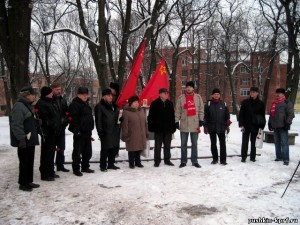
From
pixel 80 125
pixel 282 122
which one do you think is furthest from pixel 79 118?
pixel 282 122

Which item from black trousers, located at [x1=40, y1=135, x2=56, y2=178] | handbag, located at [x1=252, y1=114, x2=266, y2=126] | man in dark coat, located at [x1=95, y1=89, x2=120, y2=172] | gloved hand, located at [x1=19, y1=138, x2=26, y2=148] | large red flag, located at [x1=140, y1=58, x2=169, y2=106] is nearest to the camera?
gloved hand, located at [x1=19, y1=138, x2=26, y2=148]

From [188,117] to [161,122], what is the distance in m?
0.69

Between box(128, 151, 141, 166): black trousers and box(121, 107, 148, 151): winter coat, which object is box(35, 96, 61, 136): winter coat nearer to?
box(121, 107, 148, 151): winter coat

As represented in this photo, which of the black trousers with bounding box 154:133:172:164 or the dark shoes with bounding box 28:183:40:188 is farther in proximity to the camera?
the black trousers with bounding box 154:133:172:164

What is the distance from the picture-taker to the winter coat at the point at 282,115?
814cm

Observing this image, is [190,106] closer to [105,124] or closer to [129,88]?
[129,88]

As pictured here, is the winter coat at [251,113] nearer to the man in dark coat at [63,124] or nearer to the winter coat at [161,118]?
the winter coat at [161,118]

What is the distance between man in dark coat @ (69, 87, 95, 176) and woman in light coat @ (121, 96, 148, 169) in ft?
3.09

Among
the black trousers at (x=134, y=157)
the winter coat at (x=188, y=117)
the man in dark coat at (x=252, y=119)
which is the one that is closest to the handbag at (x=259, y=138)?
the man in dark coat at (x=252, y=119)

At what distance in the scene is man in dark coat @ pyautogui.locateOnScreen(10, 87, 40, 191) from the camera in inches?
217

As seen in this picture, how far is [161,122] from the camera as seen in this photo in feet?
25.4

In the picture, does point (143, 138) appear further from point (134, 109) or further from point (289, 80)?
point (289, 80)

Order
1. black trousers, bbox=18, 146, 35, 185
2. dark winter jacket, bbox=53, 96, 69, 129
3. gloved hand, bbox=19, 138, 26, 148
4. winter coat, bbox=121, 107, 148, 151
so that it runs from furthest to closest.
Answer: winter coat, bbox=121, 107, 148, 151, dark winter jacket, bbox=53, 96, 69, 129, black trousers, bbox=18, 146, 35, 185, gloved hand, bbox=19, 138, 26, 148

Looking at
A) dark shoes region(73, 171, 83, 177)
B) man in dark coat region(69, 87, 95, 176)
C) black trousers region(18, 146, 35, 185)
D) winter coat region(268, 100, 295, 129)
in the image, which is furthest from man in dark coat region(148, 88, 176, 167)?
black trousers region(18, 146, 35, 185)
